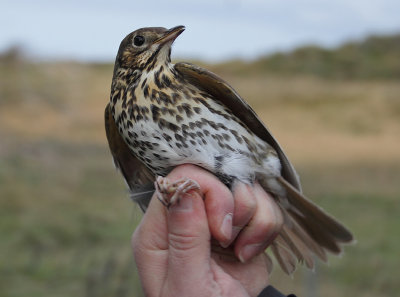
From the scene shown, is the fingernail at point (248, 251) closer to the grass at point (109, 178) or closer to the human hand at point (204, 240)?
the human hand at point (204, 240)

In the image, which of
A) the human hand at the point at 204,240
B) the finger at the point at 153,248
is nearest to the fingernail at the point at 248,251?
the human hand at the point at 204,240

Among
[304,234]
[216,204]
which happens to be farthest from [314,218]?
[216,204]

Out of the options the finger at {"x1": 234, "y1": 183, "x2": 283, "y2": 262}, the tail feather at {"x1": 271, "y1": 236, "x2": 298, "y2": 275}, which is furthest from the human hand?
the tail feather at {"x1": 271, "y1": 236, "x2": 298, "y2": 275}

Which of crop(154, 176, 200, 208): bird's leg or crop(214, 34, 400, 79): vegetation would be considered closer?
crop(154, 176, 200, 208): bird's leg

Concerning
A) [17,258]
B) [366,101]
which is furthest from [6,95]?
[17,258]

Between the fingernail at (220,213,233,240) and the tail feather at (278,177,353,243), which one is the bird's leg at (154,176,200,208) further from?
the tail feather at (278,177,353,243)

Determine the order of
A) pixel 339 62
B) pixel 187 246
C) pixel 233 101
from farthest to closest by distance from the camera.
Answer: pixel 339 62 < pixel 233 101 < pixel 187 246

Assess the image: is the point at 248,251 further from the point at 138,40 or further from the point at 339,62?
the point at 339,62

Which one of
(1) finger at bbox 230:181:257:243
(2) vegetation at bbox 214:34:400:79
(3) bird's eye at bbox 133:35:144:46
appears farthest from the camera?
(2) vegetation at bbox 214:34:400:79
